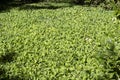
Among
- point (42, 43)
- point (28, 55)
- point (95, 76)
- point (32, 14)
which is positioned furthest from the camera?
point (32, 14)

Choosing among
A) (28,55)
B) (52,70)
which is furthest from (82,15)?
(52,70)

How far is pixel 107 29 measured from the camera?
934 centimetres

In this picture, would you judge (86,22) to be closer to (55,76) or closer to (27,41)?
(27,41)

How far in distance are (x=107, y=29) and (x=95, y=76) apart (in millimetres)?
3635

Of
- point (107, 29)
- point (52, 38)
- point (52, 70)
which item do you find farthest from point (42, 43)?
point (107, 29)

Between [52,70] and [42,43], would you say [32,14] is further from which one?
[52,70]

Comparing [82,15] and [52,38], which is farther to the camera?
[82,15]

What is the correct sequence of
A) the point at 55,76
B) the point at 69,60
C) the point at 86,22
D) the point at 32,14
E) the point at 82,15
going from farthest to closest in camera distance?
the point at 32,14 < the point at 82,15 < the point at 86,22 < the point at 69,60 < the point at 55,76

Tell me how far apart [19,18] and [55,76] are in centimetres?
637

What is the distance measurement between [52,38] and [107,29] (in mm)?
2098

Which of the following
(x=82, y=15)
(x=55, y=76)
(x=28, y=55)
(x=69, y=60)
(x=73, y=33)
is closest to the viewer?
(x=55, y=76)

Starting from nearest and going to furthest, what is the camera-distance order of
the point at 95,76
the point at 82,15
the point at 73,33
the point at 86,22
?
the point at 95,76 < the point at 73,33 < the point at 86,22 < the point at 82,15

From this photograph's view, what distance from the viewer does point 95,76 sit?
6.05 meters

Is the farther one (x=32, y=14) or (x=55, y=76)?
(x=32, y=14)
